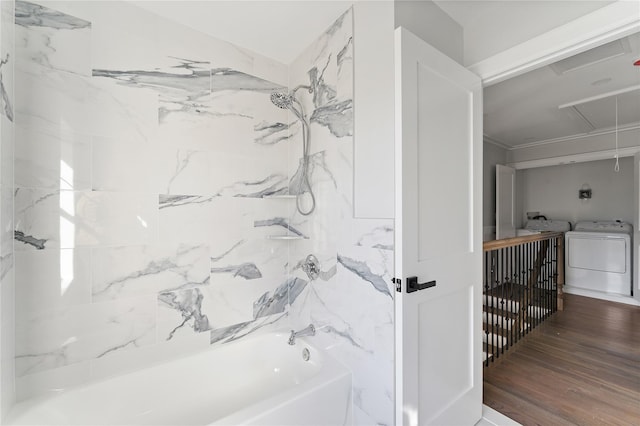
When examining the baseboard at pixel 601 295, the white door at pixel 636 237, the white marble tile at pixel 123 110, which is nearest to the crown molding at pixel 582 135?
the white door at pixel 636 237

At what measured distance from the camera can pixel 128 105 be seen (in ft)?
5.13

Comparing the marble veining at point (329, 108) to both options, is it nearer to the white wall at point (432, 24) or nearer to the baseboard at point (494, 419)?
the white wall at point (432, 24)

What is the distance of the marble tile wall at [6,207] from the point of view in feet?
3.81

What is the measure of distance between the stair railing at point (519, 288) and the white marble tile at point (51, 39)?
2920 millimetres

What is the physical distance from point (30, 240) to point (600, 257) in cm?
623

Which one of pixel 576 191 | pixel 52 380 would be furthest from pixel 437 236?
pixel 576 191

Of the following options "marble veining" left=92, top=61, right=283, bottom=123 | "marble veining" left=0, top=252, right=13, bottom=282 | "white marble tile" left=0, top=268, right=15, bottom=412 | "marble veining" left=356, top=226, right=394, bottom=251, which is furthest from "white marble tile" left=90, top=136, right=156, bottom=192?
"marble veining" left=356, top=226, right=394, bottom=251

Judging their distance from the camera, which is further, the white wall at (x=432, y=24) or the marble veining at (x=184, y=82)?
the marble veining at (x=184, y=82)

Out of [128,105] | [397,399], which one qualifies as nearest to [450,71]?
[397,399]

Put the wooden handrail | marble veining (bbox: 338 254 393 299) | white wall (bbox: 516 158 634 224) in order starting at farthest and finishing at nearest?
white wall (bbox: 516 158 634 224) < the wooden handrail < marble veining (bbox: 338 254 393 299)

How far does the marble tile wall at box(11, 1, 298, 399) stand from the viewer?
1.35 metres

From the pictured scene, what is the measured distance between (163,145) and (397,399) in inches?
74.4

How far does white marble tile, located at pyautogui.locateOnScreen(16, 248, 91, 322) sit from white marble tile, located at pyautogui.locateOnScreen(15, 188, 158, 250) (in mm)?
50

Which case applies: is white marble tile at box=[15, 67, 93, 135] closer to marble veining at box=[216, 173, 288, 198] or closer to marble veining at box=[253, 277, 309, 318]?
marble veining at box=[216, 173, 288, 198]
